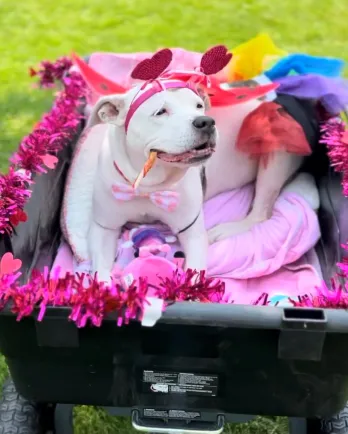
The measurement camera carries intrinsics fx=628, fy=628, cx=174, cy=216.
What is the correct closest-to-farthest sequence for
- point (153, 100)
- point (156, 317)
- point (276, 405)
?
1. point (156, 317)
2. point (276, 405)
3. point (153, 100)

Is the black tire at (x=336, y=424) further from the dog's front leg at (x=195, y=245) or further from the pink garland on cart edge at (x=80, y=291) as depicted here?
the dog's front leg at (x=195, y=245)

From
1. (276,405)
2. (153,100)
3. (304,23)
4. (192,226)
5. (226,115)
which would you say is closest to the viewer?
(276,405)

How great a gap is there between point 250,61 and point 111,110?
68 cm

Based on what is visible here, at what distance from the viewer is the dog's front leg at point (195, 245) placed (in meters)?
1.49

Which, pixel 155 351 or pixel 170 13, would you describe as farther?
pixel 170 13

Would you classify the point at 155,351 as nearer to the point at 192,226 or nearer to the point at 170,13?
the point at 192,226

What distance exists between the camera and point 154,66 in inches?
50.2

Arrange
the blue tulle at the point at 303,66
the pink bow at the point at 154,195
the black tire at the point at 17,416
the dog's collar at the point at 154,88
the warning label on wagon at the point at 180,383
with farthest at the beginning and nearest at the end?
the blue tulle at the point at 303,66
the pink bow at the point at 154,195
the dog's collar at the point at 154,88
the black tire at the point at 17,416
the warning label on wagon at the point at 180,383

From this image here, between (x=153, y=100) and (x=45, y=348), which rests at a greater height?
(x=153, y=100)

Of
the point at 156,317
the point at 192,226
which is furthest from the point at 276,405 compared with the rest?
the point at 192,226

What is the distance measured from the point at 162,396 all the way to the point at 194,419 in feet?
0.27

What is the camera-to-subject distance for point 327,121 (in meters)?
1.73

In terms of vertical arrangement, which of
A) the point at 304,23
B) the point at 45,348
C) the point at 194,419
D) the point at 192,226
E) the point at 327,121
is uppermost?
the point at 304,23

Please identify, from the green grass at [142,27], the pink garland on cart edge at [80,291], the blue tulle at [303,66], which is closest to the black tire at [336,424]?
the pink garland on cart edge at [80,291]
